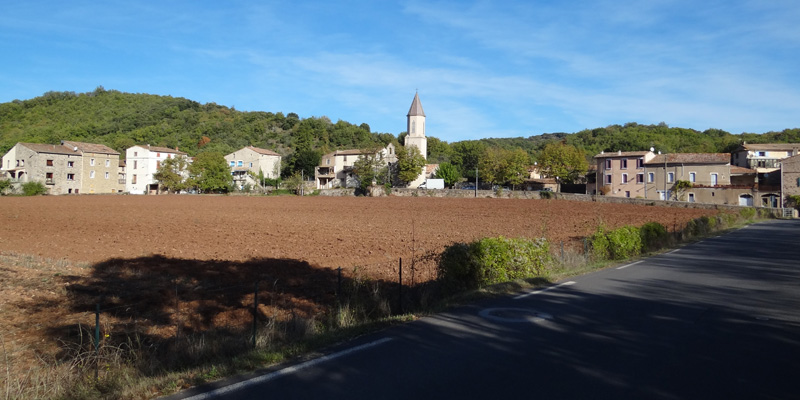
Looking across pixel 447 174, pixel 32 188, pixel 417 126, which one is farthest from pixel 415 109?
pixel 32 188

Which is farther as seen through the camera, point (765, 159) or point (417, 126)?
point (417, 126)

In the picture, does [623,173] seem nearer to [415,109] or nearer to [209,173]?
[415,109]

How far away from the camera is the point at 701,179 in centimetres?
7025

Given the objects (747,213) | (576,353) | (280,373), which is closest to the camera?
(280,373)

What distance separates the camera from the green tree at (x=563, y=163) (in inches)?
3561

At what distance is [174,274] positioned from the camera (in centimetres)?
1492

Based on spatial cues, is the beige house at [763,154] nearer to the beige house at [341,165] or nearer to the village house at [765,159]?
the village house at [765,159]

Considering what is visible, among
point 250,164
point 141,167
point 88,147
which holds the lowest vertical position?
point 141,167

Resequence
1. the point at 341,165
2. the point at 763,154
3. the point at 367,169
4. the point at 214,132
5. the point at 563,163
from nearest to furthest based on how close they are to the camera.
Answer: the point at 763,154 < the point at 563,163 < the point at 367,169 < the point at 341,165 < the point at 214,132

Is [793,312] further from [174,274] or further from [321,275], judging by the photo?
[174,274]

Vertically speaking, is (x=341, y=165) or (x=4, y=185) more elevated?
(x=341, y=165)

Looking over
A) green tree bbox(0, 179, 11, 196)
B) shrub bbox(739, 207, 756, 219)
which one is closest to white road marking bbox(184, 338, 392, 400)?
shrub bbox(739, 207, 756, 219)

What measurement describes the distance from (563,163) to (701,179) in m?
24.1

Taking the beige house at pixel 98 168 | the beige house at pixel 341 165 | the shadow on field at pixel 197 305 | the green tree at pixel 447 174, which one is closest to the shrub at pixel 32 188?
the beige house at pixel 98 168
